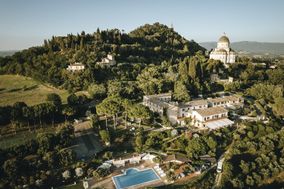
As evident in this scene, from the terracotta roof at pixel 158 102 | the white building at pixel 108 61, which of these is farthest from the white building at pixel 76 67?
the terracotta roof at pixel 158 102

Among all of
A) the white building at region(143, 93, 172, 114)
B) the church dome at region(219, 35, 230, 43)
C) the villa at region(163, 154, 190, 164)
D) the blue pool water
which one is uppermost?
the church dome at region(219, 35, 230, 43)

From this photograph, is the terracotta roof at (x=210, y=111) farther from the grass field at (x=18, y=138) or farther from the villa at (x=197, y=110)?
the grass field at (x=18, y=138)

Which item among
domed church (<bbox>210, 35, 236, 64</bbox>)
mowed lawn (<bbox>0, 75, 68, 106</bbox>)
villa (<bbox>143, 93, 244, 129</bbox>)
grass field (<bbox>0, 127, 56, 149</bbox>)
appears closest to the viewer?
grass field (<bbox>0, 127, 56, 149</bbox>)

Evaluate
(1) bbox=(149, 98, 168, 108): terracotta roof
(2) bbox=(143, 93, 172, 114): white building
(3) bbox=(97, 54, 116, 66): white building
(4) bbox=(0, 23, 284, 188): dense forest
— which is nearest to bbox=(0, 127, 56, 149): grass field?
(4) bbox=(0, 23, 284, 188): dense forest

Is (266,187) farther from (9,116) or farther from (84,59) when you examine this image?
(84,59)

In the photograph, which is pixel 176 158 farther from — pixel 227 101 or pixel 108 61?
pixel 108 61

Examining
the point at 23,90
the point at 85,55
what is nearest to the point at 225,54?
the point at 85,55

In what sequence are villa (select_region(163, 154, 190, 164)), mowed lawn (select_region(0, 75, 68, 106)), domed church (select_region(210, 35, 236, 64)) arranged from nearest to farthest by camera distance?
1. villa (select_region(163, 154, 190, 164))
2. mowed lawn (select_region(0, 75, 68, 106))
3. domed church (select_region(210, 35, 236, 64))

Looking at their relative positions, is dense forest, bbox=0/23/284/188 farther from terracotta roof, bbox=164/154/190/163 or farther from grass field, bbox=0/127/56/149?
grass field, bbox=0/127/56/149
